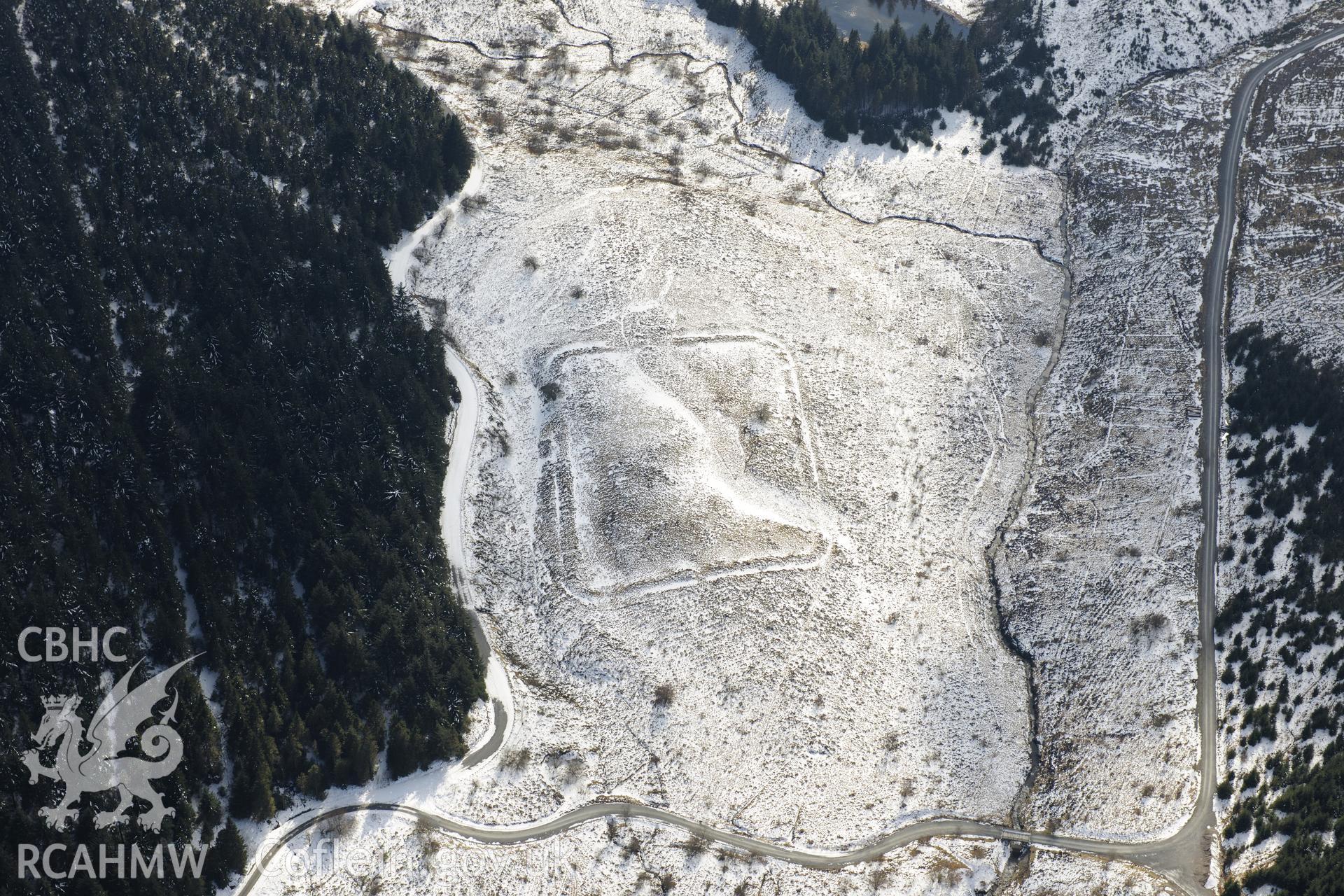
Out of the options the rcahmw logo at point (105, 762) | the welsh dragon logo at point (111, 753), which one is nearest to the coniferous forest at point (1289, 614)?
the rcahmw logo at point (105, 762)

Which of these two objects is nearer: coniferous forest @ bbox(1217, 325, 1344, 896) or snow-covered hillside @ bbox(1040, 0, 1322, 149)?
coniferous forest @ bbox(1217, 325, 1344, 896)

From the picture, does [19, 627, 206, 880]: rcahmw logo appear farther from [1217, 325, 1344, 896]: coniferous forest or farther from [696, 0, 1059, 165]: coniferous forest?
[696, 0, 1059, 165]: coniferous forest

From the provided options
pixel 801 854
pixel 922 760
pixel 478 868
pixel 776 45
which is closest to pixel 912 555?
pixel 922 760

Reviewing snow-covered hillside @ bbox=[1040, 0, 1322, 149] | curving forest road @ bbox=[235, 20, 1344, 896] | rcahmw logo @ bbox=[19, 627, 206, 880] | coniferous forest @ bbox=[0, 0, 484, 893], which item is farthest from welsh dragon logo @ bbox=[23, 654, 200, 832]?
snow-covered hillside @ bbox=[1040, 0, 1322, 149]

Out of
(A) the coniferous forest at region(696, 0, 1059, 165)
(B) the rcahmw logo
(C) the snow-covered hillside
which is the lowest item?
(B) the rcahmw logo

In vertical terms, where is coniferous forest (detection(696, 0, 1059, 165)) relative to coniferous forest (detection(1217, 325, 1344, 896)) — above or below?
above

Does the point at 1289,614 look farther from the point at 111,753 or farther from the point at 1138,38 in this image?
the point at 111,753
